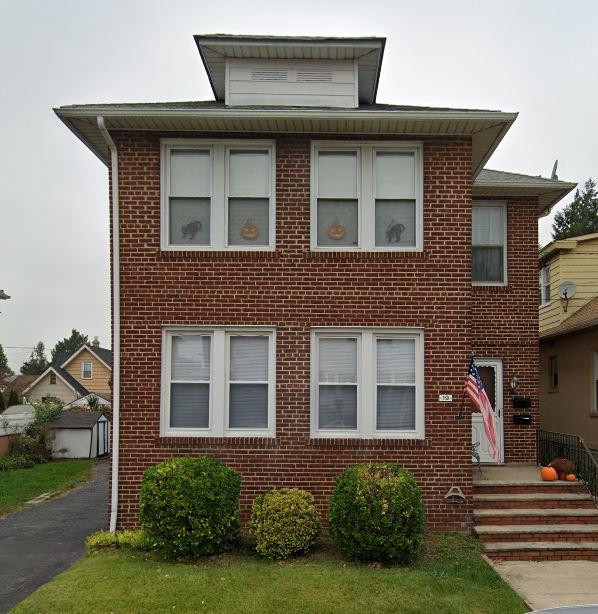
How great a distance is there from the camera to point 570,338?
15.7 m

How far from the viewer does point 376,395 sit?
408 inches

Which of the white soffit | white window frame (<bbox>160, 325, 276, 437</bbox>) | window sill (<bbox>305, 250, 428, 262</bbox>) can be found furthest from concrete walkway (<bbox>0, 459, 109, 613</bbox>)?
the white soffit

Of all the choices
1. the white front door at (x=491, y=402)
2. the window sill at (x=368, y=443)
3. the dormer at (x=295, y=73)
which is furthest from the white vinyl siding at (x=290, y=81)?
the white front door at (x=491, y=402)

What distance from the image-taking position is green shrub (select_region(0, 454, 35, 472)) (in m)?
22.2

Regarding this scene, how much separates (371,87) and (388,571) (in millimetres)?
8296

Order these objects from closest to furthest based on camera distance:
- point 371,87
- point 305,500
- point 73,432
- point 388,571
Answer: point 388,571
point 305,500
point 371,87
point 73,432

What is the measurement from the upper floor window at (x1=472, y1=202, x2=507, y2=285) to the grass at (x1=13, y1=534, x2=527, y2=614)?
6.24 meters

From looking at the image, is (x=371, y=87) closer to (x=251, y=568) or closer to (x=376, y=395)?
(x=376, y=395)

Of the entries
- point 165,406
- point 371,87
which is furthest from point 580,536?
point 371,87

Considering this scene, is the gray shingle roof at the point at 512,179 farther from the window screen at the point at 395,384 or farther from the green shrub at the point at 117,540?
the green shrub at the point at 117,540

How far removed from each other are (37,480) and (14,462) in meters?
3.59

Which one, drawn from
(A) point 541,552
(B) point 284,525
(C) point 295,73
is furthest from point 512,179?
(B) point 284,525

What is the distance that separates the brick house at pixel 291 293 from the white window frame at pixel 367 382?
0.07ft

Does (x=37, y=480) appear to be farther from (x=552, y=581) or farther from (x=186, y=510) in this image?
(x=552, y=581)
